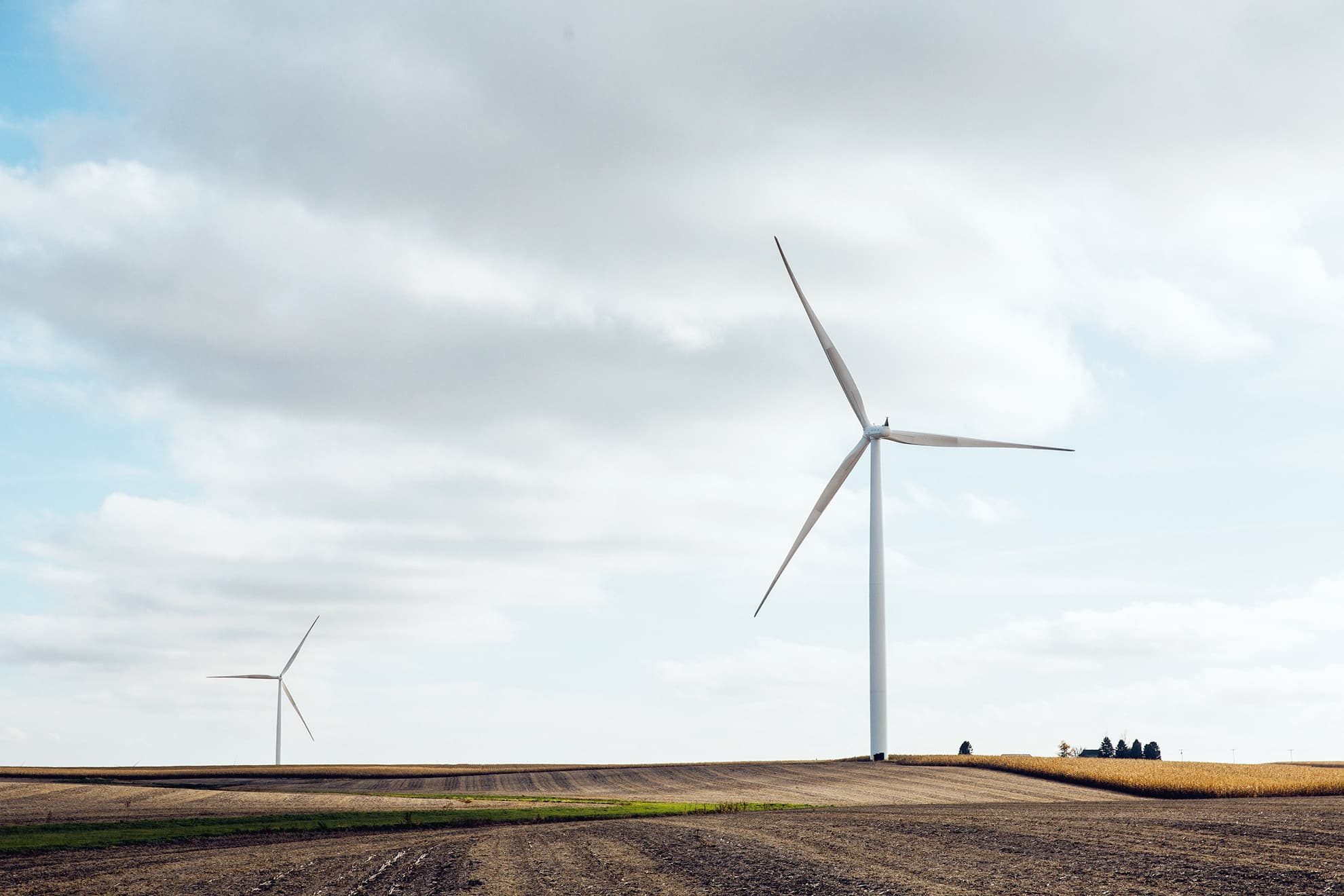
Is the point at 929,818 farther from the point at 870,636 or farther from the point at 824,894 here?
the point at 870,636

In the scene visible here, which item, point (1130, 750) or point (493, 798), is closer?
point (493, 798)

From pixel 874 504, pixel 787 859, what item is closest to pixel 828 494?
pixel 874 504

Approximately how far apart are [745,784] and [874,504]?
21671mm

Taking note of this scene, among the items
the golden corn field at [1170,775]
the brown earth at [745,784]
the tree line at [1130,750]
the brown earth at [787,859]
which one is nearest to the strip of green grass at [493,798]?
the brown earth at [745,784]

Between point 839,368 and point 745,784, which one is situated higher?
point 839,368

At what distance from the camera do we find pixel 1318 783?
55.5 metres

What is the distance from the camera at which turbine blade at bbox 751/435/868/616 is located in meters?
76.9

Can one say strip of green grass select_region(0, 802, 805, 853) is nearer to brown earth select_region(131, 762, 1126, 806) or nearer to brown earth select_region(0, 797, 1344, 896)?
brown earth select_region(0, 797, 1344, 896)

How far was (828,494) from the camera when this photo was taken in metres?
78.9

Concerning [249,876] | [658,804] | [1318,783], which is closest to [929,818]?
[658,804]

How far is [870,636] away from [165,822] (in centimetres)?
4519

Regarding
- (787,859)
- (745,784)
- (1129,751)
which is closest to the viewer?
(787,859)

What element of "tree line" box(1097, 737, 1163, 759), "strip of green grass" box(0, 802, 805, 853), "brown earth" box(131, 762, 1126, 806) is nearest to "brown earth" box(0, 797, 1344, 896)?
"strip of green grass" box(0, 802, 805, 853)

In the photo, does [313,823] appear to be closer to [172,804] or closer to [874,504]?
[172,804]
